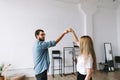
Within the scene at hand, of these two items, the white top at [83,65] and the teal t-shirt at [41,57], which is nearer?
the white top at [83,65]

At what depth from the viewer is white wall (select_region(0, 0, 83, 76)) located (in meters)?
6.30

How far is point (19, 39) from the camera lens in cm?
648

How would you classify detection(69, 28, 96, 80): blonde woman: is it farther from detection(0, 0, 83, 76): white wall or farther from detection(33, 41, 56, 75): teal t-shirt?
detection(0, 0, 83, 76): white wall


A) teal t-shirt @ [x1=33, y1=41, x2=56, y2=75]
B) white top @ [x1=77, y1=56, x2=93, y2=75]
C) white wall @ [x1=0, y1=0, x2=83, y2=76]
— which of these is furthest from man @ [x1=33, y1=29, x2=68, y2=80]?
white wall @ [x1=0, y1=0, x2=83, y2=76]

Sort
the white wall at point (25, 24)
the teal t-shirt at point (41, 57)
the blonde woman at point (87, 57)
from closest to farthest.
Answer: the blonde woman at point (87, 57) → the teal t-shirt at point (41, 57) → the white wall at point (25, 24)

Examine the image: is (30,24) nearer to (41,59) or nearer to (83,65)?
(41,59)

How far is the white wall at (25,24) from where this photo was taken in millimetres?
6301

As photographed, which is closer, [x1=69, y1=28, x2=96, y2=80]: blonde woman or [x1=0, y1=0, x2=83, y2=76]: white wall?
[x1=69, y1=28, x2=96, y2=80]: blonde woman

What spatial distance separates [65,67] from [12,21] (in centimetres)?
294

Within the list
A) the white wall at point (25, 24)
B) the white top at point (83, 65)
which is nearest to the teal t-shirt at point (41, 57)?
the white top at point (83, 65)

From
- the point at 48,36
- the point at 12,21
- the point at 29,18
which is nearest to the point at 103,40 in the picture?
A: the point at 48,36

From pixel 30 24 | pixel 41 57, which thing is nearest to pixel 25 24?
pixel 30 24

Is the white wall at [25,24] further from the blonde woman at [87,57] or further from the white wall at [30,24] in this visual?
the blonde woman at [87,57]

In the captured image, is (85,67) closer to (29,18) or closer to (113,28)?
(29,18)
